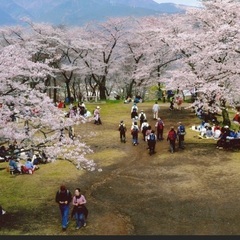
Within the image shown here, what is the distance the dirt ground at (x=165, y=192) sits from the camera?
14.6 meters

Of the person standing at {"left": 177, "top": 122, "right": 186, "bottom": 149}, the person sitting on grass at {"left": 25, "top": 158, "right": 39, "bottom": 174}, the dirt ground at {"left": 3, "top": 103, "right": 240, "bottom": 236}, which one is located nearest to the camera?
the dirt ground at {"left": 3, "top": 103, "right": 240, "bottom": 236}

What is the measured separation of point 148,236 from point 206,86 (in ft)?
48.9

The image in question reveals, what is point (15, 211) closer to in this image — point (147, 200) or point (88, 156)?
point (147, 200)

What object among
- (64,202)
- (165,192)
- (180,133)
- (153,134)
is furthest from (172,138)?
(64,202)

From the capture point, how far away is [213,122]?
3159cm

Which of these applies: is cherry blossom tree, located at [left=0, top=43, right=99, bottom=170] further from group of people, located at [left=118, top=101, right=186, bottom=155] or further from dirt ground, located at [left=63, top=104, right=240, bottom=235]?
group of people, located at [left=118, top=101, right=186, bottom=155]

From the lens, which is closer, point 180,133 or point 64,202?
point 64,202

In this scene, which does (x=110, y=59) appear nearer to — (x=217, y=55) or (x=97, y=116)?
(x=97, y=116)

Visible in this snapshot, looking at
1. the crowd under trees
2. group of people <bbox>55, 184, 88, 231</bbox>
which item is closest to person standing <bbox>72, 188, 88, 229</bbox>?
group of people <bbox>55, 184, 88, 231</bbox>

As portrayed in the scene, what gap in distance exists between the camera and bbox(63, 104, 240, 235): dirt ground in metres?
14.6

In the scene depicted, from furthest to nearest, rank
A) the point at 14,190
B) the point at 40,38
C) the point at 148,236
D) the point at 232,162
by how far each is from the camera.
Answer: the point at 40,38
the point at 232,162
the point at 14,190
the point at 148,236

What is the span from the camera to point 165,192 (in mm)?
18078

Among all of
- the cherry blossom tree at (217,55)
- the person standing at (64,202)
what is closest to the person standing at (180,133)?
the cherry blossom tree at (217,55)

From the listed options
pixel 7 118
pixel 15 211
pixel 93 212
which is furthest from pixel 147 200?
pixel 7 118
